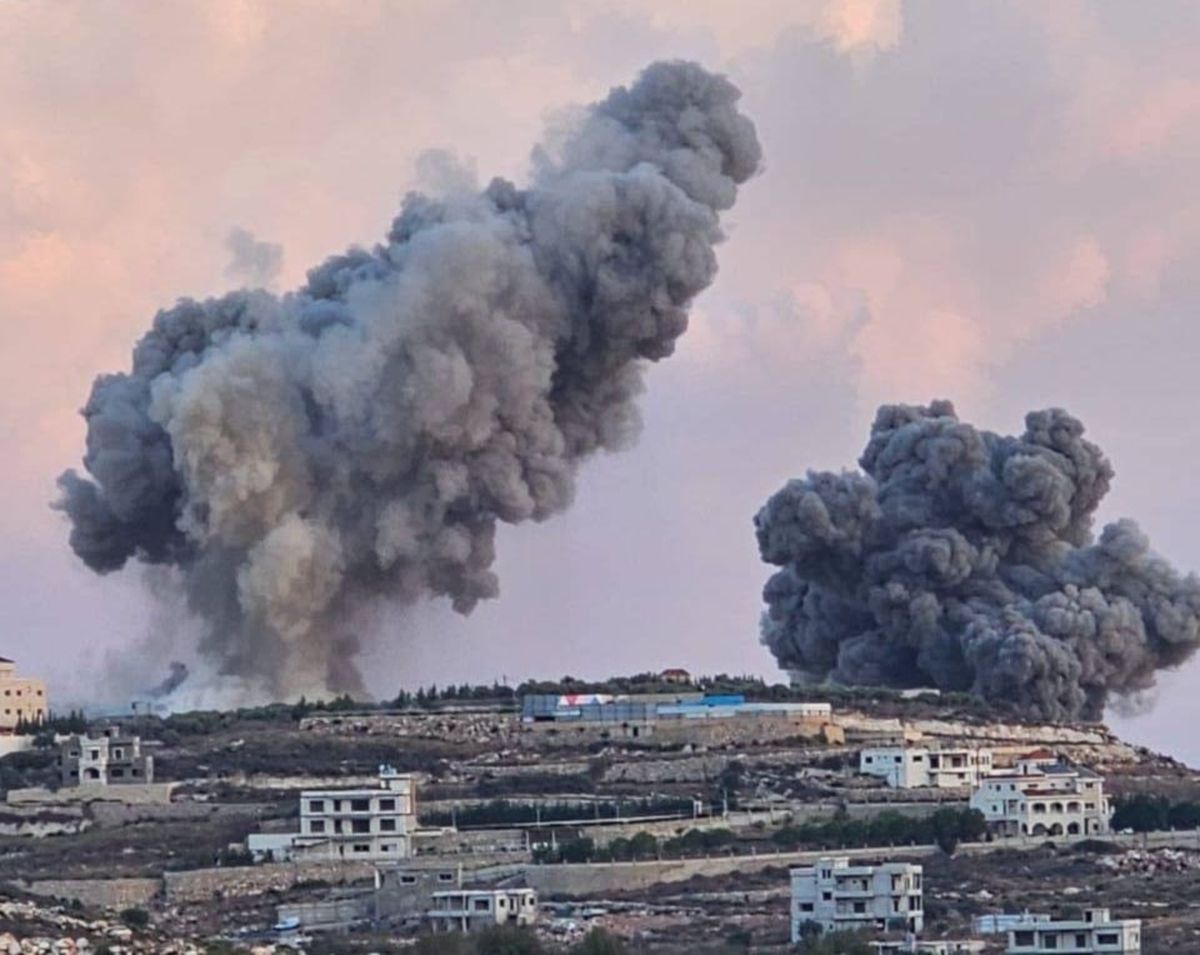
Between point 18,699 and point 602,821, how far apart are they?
2152 cm

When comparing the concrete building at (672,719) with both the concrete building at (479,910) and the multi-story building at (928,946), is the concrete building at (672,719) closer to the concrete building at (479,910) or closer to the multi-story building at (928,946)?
the concrete building at (479,910)

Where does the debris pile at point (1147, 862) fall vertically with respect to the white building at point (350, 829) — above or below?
below

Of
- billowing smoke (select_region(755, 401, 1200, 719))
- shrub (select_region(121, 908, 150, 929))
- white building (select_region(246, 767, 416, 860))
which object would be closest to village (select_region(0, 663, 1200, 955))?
white building (select_region(246, 767, 416, 860))

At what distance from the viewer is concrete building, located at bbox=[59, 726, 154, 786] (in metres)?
140

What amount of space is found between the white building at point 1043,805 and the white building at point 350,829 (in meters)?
12.2

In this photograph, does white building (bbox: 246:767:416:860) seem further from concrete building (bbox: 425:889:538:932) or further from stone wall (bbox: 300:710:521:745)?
stone wall (bbox: 300:710:521:745)

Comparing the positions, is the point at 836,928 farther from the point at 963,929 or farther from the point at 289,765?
the point at 289,765

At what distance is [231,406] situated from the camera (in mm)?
151625

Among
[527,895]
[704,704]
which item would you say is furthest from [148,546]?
[527,895]

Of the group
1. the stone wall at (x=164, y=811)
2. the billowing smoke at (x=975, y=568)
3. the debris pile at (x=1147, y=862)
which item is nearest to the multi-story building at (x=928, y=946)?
the debris pile at (x=1147, y=862)

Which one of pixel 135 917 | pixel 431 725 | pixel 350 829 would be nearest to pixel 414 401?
pixel 431 725

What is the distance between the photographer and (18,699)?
151125mm

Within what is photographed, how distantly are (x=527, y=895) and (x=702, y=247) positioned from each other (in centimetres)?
3323

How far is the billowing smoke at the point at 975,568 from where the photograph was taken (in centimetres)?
15712
